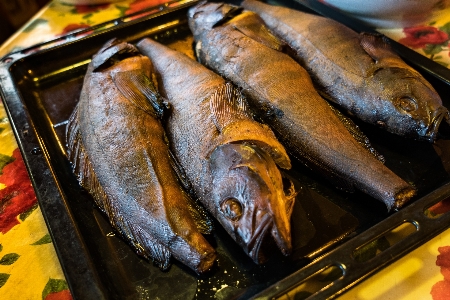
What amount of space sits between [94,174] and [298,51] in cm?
117

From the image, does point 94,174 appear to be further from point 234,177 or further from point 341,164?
point 341,164

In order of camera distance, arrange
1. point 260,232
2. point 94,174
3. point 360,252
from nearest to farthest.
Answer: point 260,232 < point 360,252 < point 94,174

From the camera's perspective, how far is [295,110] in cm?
164

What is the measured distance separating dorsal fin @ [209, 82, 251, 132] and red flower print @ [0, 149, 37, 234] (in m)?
0.91

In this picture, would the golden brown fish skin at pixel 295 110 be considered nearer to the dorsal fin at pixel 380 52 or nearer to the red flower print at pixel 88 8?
the dorsal fin at pixel 380 52

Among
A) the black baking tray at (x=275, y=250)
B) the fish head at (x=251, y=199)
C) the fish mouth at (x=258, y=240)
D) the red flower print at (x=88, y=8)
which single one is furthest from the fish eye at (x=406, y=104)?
the red flower print at (x=88, y=8)

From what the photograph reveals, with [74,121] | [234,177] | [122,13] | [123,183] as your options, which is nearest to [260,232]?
[234,177]

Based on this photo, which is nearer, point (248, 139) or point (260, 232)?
point (260, 232)

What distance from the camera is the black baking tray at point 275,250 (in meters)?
1.18

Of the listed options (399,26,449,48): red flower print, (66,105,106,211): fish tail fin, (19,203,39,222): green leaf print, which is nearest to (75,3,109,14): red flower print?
(66,105,106,211): fish tail fin

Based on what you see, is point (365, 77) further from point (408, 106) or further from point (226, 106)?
point (226, 106)

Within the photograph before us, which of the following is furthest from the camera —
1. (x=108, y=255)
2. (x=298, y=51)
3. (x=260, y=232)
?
(x=298, y=51)

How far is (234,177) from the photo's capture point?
127 cm

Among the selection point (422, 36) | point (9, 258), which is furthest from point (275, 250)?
point (422, 36)
